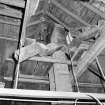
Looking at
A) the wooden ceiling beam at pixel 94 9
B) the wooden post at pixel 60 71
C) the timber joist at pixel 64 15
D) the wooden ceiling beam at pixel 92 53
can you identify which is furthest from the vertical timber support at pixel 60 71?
the wooden ceiling beam at pixel 94 9

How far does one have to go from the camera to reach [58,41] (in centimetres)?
348

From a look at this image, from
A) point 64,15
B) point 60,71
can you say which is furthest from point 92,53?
point 64,15

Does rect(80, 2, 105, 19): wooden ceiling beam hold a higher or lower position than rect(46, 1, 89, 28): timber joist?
lower

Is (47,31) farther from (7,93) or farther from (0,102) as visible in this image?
(7,93)

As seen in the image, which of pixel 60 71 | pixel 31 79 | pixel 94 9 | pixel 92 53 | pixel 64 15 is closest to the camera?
pixel 60 71

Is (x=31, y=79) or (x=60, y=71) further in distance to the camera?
(x=31, y=79)

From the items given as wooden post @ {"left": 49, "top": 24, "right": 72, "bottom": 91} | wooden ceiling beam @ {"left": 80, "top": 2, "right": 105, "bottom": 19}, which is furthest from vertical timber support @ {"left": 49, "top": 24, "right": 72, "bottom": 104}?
wooden ceiling beam @ {"left": 80, "top": 2, "right": 105, "bottom": 19}

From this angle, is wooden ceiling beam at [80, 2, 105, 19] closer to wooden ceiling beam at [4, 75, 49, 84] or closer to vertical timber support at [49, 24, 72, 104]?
vertical timber support at [49, 24, 72, 104]

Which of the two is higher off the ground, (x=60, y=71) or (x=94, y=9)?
(x=94, y=9)

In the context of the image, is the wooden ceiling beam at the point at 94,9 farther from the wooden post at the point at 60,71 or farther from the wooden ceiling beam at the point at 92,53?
the wooden post at the point at 60,71

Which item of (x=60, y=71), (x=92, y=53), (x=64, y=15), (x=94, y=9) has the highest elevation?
(x=64, y=15)

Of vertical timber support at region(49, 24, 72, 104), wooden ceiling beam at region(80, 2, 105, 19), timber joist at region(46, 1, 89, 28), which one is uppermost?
timber joist at region(46, 1, 89, 28)

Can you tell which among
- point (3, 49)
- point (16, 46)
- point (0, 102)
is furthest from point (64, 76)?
point (0, 102)

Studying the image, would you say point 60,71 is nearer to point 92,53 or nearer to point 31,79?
point 92,53
